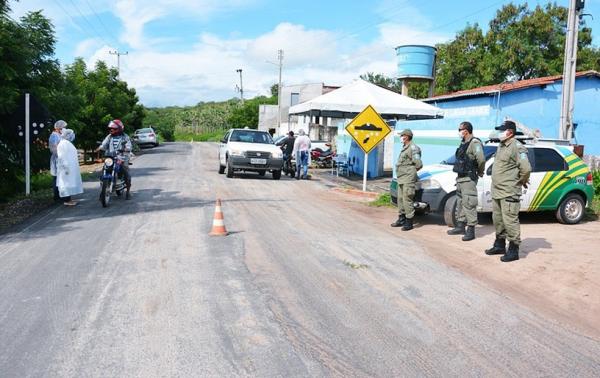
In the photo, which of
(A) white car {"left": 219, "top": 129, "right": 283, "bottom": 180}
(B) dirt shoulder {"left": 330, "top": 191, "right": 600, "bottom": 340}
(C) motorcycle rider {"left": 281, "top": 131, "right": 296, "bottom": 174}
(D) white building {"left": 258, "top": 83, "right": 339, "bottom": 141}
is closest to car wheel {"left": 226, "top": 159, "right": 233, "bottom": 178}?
(A) white car {"left": 219, "top": 129, "right": 283, "bottom": 180}

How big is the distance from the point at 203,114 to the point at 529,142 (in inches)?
→ 3479

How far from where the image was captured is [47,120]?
43.2 ft

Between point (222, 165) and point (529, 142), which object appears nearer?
point (529, 142)

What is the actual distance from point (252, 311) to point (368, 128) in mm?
11280

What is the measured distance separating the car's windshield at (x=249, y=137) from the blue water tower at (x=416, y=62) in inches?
535

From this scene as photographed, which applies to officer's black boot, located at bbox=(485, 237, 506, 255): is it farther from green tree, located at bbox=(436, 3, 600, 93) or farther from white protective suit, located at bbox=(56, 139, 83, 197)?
green tree, located at bbox=(436, 3, 600, 93)

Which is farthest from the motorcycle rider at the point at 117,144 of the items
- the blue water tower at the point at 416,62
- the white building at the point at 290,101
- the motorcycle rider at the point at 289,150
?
the white building at the point at 290,101

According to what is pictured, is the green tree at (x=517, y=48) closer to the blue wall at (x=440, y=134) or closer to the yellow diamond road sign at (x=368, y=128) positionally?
the blue wall at (x=440, y=134)

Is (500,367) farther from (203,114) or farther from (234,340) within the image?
(203,114)

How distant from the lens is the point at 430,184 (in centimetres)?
1090

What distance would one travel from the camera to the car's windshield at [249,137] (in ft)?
66.0

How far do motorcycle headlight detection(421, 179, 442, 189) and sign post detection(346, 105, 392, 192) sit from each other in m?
5.04

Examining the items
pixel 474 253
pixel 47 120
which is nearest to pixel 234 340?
pixel 474 253

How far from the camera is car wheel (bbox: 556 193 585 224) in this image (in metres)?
11.6
